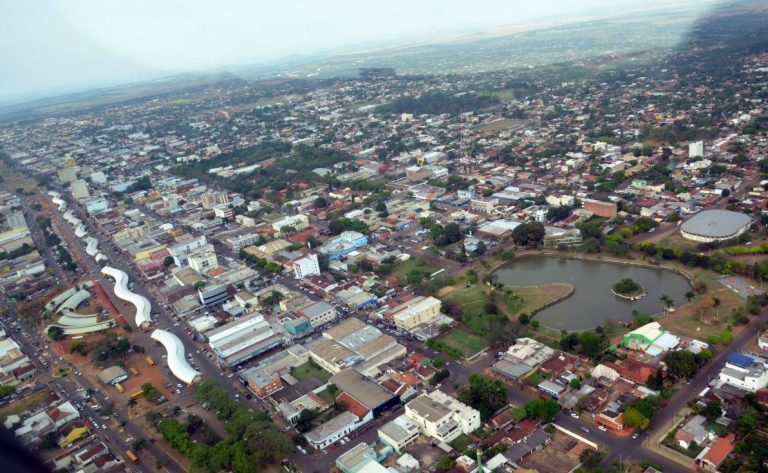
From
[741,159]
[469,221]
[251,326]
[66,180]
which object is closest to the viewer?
[251,326]

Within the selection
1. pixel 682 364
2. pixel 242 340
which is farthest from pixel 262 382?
pixel 682 364

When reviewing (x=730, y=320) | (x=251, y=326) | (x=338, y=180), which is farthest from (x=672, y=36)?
(x=251, y=326)

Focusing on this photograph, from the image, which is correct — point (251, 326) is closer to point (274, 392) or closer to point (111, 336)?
point (274, 392)

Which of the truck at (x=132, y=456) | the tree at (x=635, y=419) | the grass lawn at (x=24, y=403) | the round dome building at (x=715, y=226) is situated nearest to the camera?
the tree at (x=635, y=419)

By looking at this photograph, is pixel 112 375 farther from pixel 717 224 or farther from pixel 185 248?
pixel 717 224

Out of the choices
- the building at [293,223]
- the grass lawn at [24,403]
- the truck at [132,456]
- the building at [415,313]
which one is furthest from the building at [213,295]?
the truck at [132,456]

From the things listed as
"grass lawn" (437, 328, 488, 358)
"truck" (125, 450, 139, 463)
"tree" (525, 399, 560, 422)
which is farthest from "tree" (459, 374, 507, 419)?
"truck" (125, 450, 139, 463)

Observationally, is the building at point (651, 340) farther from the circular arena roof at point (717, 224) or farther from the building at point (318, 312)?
the building at point (318, 312)
